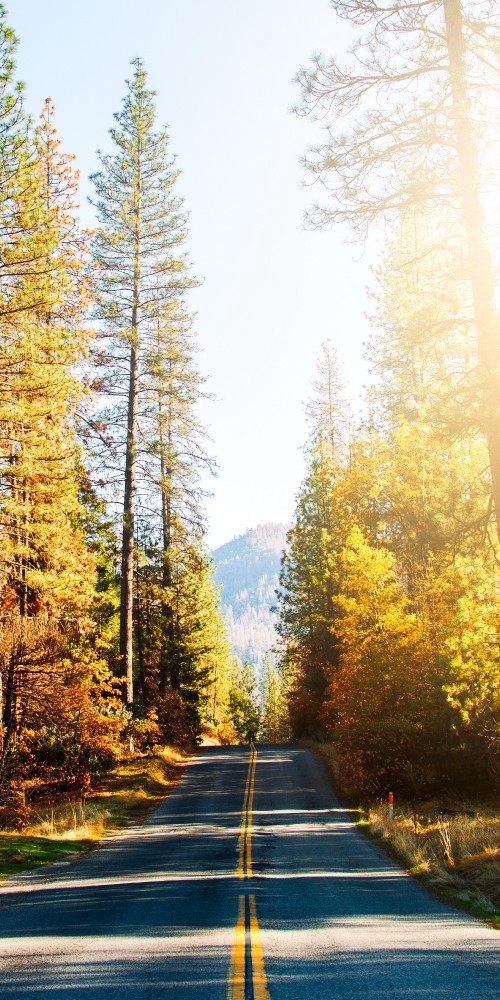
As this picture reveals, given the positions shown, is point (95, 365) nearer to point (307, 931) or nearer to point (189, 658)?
point (189, 658)

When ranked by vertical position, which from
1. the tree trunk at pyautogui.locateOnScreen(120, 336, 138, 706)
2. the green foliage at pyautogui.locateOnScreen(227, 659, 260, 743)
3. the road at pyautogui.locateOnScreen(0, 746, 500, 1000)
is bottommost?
the green foliage at pyautogui.locateOnScreen(227, 659, 260, 743)

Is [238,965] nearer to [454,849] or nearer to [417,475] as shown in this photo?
[454,849]

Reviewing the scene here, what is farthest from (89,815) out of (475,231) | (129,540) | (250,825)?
(475,231)

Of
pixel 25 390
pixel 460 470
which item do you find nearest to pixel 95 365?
pixel 25 390

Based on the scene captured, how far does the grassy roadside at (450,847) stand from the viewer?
35.1 feet

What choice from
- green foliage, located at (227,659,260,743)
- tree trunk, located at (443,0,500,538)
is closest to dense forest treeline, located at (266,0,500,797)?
tree trunk, located at (443,0,500,538)

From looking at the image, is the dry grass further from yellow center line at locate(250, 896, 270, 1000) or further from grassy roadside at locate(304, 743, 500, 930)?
yellow center line at locate(250, 896, 270, 1000)

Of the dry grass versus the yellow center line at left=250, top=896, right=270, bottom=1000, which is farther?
the dry grass

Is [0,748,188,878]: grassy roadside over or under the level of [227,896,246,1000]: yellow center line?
under

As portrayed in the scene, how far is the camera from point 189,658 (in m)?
34.8

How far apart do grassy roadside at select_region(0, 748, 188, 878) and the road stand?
82cm

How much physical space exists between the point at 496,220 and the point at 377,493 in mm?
14372

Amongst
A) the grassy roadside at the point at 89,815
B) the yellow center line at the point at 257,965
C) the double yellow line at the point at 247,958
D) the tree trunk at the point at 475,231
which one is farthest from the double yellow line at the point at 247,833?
the tree trunk at the point at 475,231

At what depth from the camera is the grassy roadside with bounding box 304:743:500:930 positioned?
1070 centimetres
